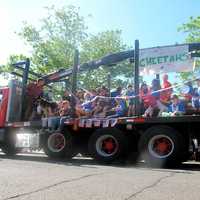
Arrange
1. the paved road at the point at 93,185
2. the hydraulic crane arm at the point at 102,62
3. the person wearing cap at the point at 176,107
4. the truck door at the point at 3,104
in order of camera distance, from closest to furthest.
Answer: the paved road at the point at 93,185 < the person wearing cap at the point at 176,107 < the hydraulic crane arm at the point at 102,62 < the truck door at the point at 3,104

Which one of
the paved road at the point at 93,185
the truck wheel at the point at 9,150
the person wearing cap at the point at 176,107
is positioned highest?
the person wearing cap at the point at 176,107

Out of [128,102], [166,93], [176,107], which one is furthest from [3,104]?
[176,107]

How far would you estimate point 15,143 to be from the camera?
17156 millimetres

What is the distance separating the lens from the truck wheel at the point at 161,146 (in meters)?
12.9

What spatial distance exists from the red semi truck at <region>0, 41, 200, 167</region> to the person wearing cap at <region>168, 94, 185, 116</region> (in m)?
0.20

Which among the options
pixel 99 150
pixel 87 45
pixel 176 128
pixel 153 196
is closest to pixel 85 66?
pixel 99 150

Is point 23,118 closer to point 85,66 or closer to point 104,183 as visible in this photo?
point 85,66

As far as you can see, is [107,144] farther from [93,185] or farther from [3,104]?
[93,185]

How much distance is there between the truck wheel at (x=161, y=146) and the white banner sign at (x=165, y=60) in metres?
2.18

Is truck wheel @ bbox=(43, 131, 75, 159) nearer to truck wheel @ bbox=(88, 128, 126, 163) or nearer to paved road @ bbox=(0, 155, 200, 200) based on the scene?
truck wheel @ bbox=(88, 128, 126, 163)

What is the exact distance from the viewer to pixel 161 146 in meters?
13.3

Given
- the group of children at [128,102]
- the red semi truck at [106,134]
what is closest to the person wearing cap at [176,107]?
the group of children at [128,102]

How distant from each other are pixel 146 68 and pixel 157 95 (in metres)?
1.22

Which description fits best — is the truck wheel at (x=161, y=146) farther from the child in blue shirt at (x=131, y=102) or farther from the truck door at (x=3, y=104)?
the truck door at (x=3, y=104)
